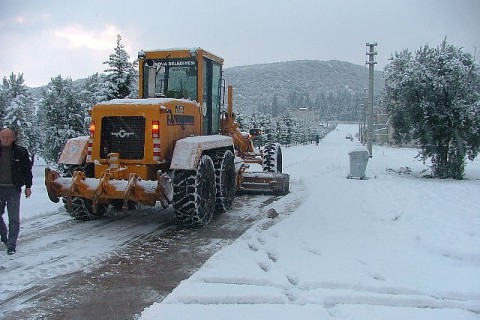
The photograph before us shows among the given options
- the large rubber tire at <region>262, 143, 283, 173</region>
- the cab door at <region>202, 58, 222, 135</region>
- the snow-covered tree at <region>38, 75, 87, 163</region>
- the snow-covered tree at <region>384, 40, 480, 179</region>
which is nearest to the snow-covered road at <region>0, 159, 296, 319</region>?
the cab door at <region>202, 58, 222, 135</region>

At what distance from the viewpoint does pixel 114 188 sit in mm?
7277

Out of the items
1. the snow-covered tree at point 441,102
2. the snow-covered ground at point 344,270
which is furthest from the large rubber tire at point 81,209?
the snow-covered tree at point 441,102

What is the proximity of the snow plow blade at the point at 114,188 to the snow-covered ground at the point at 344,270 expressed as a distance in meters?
1.43

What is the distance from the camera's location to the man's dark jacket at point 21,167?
6.36m

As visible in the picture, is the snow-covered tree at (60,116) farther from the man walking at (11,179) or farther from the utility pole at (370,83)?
the man walking at (11,179)

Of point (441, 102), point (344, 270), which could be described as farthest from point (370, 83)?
point (344, 270)

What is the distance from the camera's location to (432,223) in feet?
26.7

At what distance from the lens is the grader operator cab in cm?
739

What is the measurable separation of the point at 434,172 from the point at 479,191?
193 inches

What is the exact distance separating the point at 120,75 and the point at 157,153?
17.0 m

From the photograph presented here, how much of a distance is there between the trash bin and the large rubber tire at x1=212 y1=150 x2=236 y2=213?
24.2 ft

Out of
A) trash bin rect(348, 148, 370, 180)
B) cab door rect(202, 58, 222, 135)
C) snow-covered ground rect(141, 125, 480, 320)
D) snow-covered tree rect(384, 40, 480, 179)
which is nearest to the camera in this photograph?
snow-covered ground rect(141, 125, 480, 320)

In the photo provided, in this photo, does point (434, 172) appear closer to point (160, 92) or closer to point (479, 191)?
point (479, 191)

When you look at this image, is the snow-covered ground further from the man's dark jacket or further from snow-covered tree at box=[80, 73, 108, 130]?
snow-covered tree at box=[80, 73, 108, 130]
